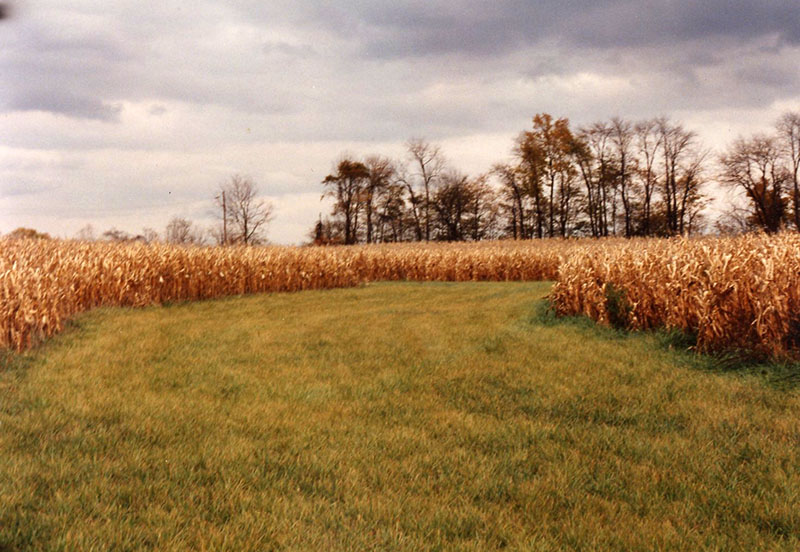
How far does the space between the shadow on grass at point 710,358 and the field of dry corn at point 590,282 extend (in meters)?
0.16

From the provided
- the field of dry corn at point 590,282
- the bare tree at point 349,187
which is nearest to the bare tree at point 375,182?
the bare tree at point 349,187

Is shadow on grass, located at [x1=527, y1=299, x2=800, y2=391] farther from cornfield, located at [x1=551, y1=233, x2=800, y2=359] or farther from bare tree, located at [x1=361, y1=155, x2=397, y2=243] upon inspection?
bare tree, located at [x1=361, y1=155, x2=397, y2=243]

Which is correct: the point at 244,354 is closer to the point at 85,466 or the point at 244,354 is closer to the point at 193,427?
the point at 193,427

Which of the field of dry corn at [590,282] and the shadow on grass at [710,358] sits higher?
the field of dry corn at [590,282]

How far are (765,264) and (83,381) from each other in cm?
956

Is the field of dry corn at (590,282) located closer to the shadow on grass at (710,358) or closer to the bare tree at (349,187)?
the shadow on grass at (710,358)

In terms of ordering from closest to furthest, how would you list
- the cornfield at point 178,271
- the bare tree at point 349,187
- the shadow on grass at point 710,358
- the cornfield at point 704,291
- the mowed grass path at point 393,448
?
the mowed grass path at point 393,448, the shadow on grass at point 710,358, the cornfield at point 704,291, the cornfield at point 178,271, the bare tree at point 349,187

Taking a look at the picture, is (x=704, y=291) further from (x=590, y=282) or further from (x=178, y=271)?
(x=178, y=271)

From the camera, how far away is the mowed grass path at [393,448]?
375 centimetres

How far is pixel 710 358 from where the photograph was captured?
8008 millimetres

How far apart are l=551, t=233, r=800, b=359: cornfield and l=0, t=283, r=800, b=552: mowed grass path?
681 mm

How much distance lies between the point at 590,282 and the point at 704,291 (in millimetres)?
2933

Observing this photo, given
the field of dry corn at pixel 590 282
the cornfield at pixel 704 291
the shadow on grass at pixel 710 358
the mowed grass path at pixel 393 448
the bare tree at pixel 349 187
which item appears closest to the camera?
the mowed grass path at pixel 393 448

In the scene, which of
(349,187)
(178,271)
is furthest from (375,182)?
(178,271)
